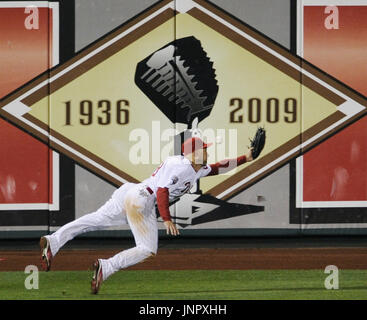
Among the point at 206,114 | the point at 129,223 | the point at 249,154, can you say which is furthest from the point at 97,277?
the point at 206,114

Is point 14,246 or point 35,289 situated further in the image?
point 14,246

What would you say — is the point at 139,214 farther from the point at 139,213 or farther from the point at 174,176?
the point at 174,176

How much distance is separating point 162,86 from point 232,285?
366 centimetres

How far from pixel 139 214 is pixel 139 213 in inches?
0.4

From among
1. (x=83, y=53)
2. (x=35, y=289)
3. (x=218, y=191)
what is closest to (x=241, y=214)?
(x=218, y=191)

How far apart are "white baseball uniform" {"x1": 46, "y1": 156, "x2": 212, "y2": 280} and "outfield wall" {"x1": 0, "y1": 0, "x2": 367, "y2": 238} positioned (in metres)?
2.64

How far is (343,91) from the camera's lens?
42.8 ft

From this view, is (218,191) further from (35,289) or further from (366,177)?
(35,289)

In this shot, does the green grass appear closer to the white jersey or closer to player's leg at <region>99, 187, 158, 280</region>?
player's leg at <region>99, 187, 158, 280</region>

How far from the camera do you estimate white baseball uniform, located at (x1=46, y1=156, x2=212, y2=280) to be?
9.48 meters

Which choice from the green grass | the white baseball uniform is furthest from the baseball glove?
the white baseball uniform

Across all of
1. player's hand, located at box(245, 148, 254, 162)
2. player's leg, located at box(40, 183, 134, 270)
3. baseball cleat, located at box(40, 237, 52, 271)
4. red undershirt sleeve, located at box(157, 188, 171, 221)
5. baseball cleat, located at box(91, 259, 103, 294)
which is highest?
player's hand, located at box(245, 148, 254, 162)

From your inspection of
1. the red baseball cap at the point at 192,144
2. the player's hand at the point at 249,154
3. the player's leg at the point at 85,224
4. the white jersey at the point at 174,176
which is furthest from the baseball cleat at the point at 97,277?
the player's hand at the point at 249,154

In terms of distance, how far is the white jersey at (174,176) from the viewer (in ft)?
32.3
